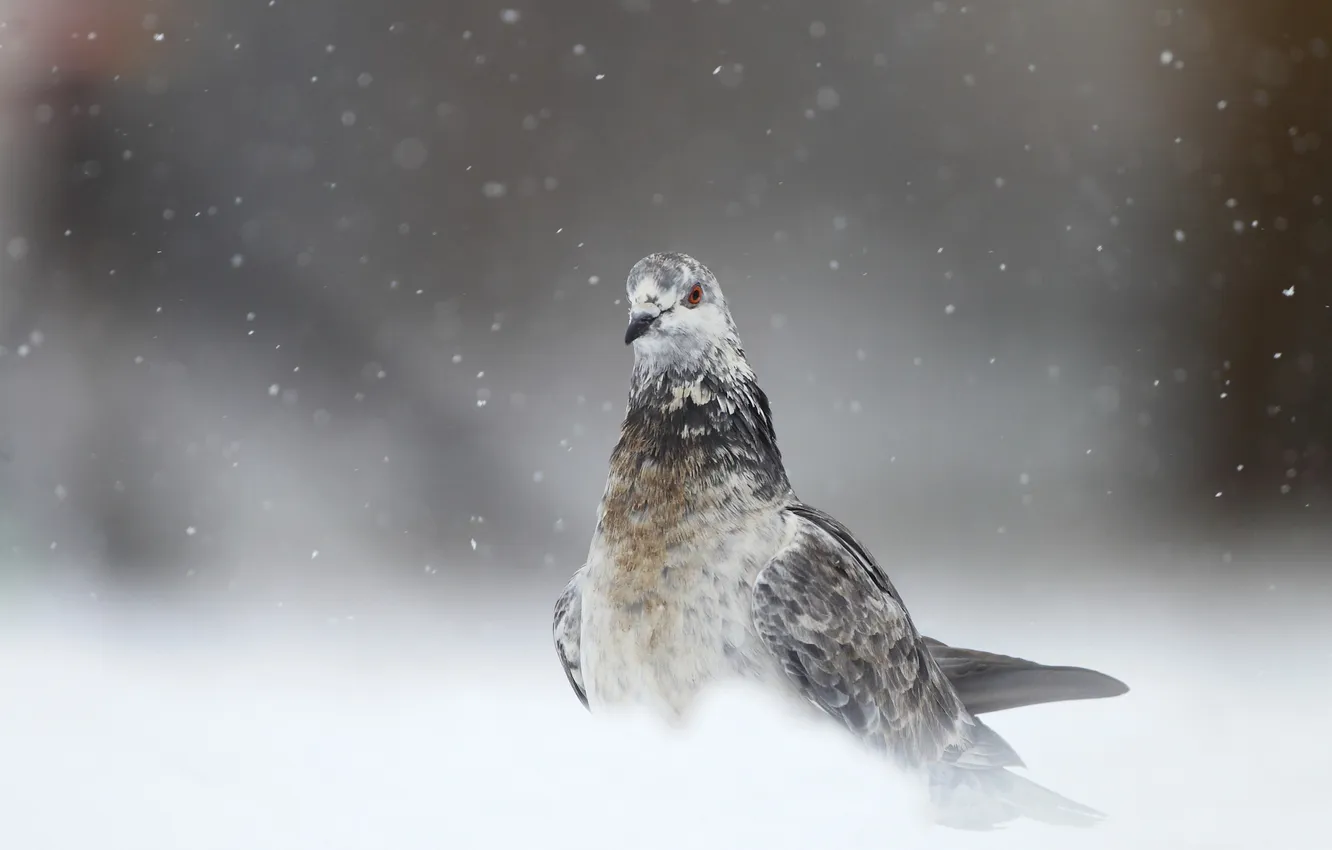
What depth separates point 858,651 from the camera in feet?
4.56

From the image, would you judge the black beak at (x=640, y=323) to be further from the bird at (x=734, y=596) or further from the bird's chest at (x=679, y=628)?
the bird's chest at (x=679, y=628)

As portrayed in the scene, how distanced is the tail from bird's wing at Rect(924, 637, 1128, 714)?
0.13 metres

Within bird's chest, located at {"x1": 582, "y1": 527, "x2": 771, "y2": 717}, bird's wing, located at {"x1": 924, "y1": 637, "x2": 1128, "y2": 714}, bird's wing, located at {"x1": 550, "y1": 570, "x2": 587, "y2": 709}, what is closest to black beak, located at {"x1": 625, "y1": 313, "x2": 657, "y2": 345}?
bird's chest, located at {"x1": 582, "y1": 527, "x2": 771, "y2": 717}

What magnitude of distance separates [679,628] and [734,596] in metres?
0.08

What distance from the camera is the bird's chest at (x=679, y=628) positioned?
A: 4.27 ft

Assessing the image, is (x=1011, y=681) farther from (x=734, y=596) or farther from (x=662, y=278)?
(x=662, y=278)

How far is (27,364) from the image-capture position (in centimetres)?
354

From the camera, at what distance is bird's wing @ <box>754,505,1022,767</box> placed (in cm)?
132

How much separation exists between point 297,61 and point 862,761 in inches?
120

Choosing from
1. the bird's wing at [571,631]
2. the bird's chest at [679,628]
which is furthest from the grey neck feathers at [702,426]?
the bird's wing at [571,631]

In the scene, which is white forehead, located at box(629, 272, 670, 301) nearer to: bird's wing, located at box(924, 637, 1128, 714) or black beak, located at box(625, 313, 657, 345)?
black beak, located at box(625, 313, 657, 345)

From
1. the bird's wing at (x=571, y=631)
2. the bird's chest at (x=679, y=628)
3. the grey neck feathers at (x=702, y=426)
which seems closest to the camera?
the bird's chest at (x=679, y=628)

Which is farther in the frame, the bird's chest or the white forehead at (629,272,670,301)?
the white forehead at (629,272,670,301)

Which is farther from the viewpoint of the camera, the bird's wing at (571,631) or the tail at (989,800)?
the bird's wing at (571,631)
